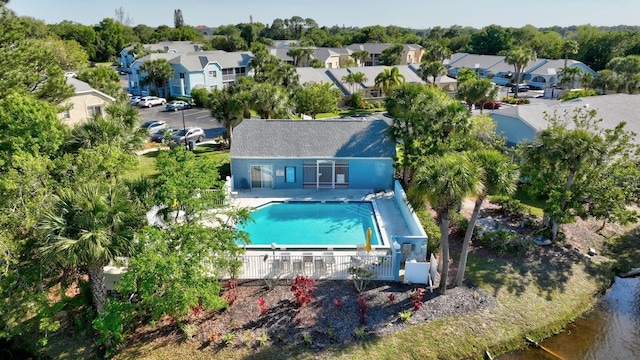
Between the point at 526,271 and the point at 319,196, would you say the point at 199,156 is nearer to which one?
the point at 319,196

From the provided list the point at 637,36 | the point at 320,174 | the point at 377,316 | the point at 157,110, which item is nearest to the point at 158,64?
the point at 157,110

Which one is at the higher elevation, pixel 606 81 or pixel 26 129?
pixel 606 81

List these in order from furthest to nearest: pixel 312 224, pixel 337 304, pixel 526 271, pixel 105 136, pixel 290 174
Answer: pixel 290 174, pixel 312 224, pixel 105 136, pixel 526 271, pixel 337 304

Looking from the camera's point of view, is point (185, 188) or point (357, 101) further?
point (357, 101)

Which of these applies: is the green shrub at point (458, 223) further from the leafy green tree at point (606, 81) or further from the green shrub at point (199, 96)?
the leafy green tree at point (606, 81)

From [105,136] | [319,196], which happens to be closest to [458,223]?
[319,196]

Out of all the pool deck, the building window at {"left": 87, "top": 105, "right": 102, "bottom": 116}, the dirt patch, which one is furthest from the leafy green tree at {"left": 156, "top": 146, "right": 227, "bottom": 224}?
the building window at {"left": 87, "top": 105, "right": 102, "bottom": 116}

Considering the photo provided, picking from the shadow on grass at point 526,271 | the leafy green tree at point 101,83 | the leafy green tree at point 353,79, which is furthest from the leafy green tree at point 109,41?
the shadow on grass at point 526,271
